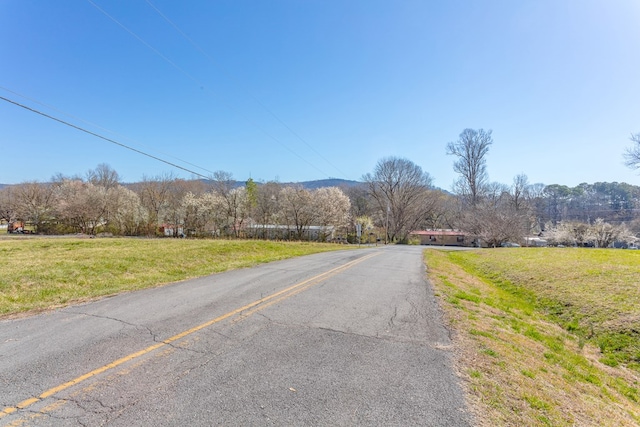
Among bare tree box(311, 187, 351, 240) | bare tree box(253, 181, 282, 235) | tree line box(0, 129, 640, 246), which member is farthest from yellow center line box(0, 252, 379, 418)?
bare tree box(253, 181, 282, 235)

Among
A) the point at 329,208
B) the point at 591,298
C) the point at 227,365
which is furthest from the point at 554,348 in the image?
the point at 329,208

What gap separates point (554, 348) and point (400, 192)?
193 ft

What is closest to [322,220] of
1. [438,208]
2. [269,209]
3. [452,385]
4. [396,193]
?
[269,209]

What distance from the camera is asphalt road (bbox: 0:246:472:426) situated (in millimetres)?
2869

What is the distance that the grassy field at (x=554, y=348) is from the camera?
348 cm

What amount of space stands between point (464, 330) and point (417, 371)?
2410 mm

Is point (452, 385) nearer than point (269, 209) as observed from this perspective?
Yes

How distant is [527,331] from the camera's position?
268 inches

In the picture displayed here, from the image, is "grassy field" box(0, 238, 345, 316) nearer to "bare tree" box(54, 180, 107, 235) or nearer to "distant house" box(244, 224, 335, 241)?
"distant house" box(244, 224, 335, 241)

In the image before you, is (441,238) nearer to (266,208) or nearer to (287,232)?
(287,232)

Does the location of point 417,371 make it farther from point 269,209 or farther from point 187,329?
point 269,209

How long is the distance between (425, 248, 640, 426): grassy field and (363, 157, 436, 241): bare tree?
50.2 metres

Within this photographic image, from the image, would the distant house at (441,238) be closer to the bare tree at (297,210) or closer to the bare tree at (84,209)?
the bare tree at (297,210)

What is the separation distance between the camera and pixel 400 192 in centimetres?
6316
